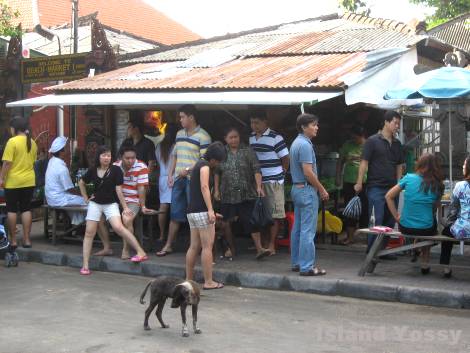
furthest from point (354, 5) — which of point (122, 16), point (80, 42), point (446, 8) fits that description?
point (80, 42)

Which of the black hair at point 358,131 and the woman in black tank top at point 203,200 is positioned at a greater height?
the black hair at point 358,131

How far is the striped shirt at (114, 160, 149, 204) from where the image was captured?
9078 mm

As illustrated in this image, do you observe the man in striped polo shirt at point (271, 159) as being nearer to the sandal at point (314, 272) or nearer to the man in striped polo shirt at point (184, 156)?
the man in striped polo shirt at point (184, 156)

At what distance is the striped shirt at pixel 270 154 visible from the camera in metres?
8.97

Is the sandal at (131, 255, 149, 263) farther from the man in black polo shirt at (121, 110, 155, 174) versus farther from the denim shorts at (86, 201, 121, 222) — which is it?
the man in black polo shirt at (121, 110, 155, 174)

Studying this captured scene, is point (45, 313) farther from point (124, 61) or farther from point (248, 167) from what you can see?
point (124, 61)

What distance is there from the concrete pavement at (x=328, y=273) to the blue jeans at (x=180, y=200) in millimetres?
527

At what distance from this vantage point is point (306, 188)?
25.4 feet

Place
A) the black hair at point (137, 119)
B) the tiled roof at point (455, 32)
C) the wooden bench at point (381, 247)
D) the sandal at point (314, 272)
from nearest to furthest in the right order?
the wooden bench at point (381, 247) → the sandal at point (314, 272) → the black hair at point (137, 119) → the tiled roof at point (455, 32)

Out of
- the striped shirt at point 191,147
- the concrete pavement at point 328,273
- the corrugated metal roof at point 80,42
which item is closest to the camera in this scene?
the concrete pavement at point 328,273

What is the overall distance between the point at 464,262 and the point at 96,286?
4339 millimetres

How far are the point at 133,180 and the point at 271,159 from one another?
1.79 meters

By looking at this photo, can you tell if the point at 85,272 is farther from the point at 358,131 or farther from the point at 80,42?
the point at 80,42

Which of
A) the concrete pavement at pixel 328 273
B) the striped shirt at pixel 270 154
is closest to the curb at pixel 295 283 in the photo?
the concrete pavement at pixel 328 273
